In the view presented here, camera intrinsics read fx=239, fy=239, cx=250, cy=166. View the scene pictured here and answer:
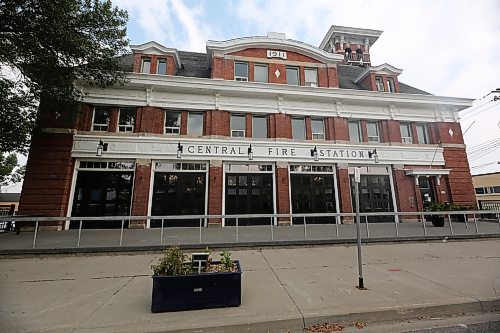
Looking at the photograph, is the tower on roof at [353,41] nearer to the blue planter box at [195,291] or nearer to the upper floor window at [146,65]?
the upper floor window at [146,65]

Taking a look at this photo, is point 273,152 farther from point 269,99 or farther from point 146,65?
point 146,65

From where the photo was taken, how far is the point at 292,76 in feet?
54.1

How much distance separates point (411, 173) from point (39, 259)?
1895cm

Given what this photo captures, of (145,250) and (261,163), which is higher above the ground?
(261,163)

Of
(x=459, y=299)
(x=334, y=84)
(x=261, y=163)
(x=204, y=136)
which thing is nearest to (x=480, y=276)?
(x=459, y=299)

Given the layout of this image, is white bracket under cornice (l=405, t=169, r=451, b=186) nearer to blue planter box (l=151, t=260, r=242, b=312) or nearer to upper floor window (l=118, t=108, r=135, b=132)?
blue planter box (l=151, t=260, r=242, b=312)

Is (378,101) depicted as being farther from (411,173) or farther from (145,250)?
(145,250)

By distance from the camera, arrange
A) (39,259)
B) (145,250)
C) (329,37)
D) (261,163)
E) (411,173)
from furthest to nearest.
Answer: (329,37) < (411,173) < (261,163) < (145,250) < (39,259)

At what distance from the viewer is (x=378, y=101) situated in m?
16.2

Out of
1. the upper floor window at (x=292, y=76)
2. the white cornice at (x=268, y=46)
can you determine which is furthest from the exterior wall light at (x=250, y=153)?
the white cornice at (x=268, y=46)

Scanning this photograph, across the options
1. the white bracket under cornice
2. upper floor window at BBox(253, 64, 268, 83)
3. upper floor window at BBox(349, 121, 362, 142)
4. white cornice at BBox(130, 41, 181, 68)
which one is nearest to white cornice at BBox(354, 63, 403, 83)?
upper floor window at BBox(349, 121, 362, 142)

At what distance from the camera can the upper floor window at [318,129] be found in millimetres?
15617

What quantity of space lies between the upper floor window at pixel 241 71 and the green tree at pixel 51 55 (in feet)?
21.8

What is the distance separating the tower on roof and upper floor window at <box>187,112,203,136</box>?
2053 cm
